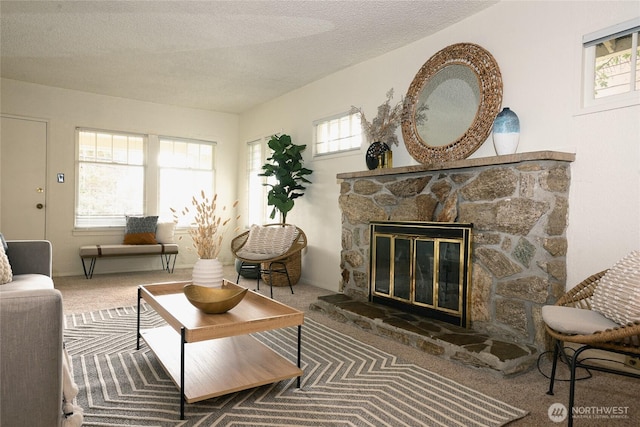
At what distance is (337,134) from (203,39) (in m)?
1.86

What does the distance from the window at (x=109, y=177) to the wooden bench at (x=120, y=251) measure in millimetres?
597

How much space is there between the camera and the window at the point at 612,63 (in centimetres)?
250

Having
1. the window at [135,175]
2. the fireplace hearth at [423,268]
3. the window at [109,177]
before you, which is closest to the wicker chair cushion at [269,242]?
the fireplace hearth at [423,268]

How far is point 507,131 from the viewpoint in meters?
2.92

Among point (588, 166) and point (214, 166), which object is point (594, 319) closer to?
point (588, 166)

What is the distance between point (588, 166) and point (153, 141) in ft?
19.5

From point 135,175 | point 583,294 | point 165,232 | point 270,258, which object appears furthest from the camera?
point 135,175

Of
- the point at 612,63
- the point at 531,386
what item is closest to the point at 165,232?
the point at 531,386

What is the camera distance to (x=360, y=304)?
12.4 ft

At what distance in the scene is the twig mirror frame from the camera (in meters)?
3.20

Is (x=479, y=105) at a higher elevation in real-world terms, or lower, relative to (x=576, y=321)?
higher

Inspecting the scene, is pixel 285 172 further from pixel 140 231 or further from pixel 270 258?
pixel 140 231

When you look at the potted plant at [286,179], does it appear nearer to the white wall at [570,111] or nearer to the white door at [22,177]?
the white wall at [570,111]

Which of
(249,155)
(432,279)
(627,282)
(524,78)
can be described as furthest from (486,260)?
(249,155)
